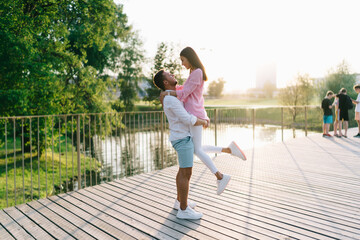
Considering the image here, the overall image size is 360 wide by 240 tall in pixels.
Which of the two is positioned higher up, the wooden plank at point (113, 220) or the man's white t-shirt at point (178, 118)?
the man's white t-shirt at point (178, 118)

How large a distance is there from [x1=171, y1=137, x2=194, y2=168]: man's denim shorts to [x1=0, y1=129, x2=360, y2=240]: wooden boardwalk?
60cm

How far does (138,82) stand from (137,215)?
24281mm

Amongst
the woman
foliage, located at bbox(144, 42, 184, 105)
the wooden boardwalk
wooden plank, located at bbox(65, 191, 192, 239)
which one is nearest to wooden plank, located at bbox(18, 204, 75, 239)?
the wooden boardwalk

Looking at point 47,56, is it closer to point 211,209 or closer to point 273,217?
point 211,209

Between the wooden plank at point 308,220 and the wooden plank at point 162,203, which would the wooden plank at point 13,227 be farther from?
the wooden plank at point 308,220

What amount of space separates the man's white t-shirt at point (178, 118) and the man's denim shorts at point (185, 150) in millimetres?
47

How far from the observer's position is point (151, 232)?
2549 mm

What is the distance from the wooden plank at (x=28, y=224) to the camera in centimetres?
254

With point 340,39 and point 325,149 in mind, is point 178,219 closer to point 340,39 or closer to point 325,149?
point 325,149

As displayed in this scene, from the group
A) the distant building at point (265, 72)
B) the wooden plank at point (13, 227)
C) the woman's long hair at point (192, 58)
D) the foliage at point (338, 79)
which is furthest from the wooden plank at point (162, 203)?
the distant building at point (265, 72)

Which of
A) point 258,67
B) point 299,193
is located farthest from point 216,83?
point 299,193

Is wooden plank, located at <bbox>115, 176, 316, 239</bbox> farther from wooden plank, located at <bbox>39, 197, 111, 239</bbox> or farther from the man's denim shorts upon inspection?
wooden plank, located at <bbox>39, 197, 111, 239</bbox>

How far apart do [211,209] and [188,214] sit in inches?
15.2

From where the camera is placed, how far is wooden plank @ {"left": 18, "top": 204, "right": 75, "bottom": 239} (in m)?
2.54
